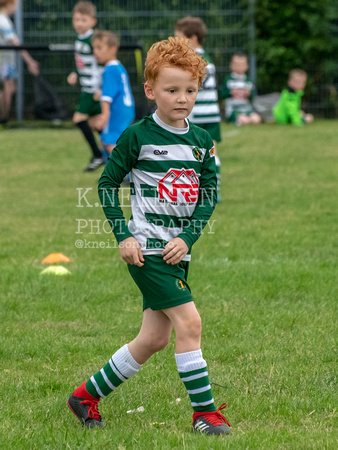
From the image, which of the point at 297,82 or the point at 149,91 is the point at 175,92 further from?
the point at 297,82

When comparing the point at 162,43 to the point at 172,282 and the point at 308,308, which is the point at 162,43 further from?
the point at 308,308

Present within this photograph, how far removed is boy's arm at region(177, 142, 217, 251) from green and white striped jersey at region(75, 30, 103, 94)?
8.83m

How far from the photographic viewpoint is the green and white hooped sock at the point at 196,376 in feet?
11.1

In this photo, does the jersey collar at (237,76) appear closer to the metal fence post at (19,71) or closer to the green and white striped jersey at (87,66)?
the metal fence post at (19,71)

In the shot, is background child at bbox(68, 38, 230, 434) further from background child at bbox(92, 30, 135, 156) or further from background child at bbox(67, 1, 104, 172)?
background child at bbox(67, 1, 104, 172)

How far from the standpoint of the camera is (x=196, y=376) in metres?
3.41

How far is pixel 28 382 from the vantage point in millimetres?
4125

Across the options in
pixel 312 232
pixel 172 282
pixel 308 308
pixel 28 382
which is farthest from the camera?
pixel 312 232

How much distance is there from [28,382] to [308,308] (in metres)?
2.15

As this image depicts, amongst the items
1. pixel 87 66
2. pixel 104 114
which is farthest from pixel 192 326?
pixel 87 66

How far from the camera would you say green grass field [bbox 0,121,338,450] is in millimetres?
3561

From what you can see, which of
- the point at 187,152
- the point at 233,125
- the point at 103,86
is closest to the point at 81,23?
the point at 103,86

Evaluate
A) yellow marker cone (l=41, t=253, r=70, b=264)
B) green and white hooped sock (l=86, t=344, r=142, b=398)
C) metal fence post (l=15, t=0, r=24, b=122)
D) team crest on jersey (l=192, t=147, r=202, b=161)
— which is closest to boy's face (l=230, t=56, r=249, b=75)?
metal fence post (l=15, t=0, r=24, b=122)

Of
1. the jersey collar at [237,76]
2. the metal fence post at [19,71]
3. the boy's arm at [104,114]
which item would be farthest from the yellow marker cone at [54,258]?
the jersey collar at [237,76]
